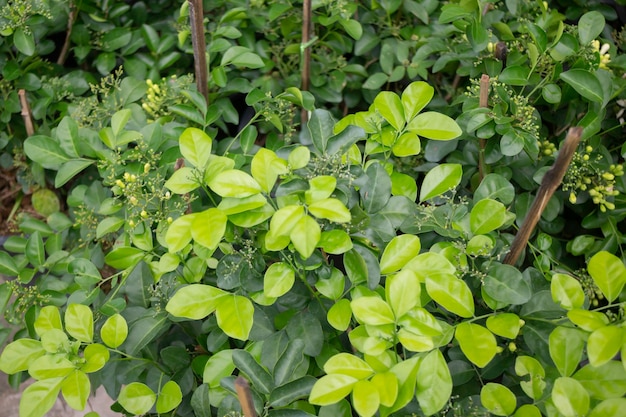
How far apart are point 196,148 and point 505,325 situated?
508 millimetres

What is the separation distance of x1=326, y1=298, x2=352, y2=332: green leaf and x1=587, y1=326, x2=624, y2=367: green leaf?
1.00ft

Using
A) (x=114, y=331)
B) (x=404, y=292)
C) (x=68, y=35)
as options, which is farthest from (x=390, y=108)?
(x=68, y=35)

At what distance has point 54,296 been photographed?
109cm

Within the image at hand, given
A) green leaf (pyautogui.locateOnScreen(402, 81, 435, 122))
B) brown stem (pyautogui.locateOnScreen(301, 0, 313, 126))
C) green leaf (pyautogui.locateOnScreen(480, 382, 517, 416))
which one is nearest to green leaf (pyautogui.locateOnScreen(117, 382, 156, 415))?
green leaf (pyautogui.locateOnScreen(480, 382, 517, 416))

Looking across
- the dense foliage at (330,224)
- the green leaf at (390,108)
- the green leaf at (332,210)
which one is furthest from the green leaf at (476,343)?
Result: the green leaf at (390,108)

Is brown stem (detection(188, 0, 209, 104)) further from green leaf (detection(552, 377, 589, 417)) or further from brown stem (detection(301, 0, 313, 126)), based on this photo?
green leaf (detection(552, 377, 589, 417))

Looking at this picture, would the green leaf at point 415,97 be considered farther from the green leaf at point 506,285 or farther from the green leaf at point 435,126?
the green leaf at point 506,285

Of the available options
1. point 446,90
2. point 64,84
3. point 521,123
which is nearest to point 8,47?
point 64,84

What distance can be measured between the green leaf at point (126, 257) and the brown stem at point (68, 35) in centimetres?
79

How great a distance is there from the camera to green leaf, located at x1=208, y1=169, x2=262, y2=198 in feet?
2.48

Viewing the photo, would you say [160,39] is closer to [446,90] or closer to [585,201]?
[446,90]

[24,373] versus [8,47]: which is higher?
[8,47]

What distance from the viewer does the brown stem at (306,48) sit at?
4.07 ft

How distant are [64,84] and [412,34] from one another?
34.3 inches
